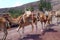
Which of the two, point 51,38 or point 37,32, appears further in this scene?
point 37,32

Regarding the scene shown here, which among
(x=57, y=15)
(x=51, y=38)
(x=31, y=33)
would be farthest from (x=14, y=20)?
(x=57, y=15)

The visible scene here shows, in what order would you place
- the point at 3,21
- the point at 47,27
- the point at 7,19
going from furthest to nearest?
the point at 47,27 → the point at 7,19 → the point at 3,21

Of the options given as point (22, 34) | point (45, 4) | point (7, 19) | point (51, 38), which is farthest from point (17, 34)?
point (45, 4)

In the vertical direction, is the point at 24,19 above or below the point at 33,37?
above

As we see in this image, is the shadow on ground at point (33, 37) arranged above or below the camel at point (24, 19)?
below

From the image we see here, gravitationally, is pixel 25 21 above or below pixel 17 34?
above

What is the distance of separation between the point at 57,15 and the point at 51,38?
530cm

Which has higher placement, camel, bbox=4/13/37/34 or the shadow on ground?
camel, bbox=4/13/37/34

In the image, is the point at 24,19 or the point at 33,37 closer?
the point at 24,19

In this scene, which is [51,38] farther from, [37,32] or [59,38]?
[37,32]

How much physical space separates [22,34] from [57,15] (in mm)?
5055

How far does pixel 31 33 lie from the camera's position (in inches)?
450

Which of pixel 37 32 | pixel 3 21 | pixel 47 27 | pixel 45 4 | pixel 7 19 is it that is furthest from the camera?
pixel 45 4

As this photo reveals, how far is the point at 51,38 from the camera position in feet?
34.3
